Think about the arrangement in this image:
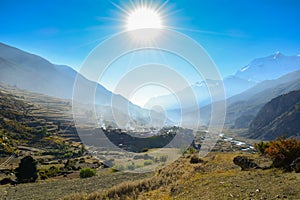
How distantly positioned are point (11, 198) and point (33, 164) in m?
16.6

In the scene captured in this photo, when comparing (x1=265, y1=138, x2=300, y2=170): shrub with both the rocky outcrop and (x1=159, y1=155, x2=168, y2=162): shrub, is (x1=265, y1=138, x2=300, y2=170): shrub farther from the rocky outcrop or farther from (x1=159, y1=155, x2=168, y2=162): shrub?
(x1=159, y1=155, x2=168, y2=162): shrub

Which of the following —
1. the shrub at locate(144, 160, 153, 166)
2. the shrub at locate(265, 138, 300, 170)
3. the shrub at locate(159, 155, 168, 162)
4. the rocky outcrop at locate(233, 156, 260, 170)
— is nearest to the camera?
the shrub at locate(265, 138, 300, 170)

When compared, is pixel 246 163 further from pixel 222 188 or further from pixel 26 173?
pixel 26 173

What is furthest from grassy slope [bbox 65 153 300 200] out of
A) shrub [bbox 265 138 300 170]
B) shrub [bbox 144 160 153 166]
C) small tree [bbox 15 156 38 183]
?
small tree [bbox 15 156 38 183]

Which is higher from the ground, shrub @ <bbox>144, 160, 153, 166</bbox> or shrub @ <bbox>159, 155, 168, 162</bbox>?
shrub @ <bbox>159, 155, 168, 162</bbox>

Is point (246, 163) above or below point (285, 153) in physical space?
A: below

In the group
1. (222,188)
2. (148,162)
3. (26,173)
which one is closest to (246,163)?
(222,188)

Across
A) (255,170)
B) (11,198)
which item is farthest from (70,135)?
(255,170)

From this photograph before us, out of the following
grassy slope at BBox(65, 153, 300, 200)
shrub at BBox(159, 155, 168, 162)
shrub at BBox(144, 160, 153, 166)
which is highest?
grassy slope at BBox(65, 153, 300, 200)

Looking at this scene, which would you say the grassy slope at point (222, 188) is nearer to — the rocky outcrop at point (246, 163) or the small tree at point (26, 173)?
the rocky outcrop at point (246, 163)

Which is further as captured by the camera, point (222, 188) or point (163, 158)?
point (163, 158)

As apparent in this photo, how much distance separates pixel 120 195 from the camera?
58.5ft

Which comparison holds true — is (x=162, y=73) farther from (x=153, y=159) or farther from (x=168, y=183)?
(x=153, y=159)

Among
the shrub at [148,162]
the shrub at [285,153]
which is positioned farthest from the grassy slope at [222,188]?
the shrub at [148,162]
